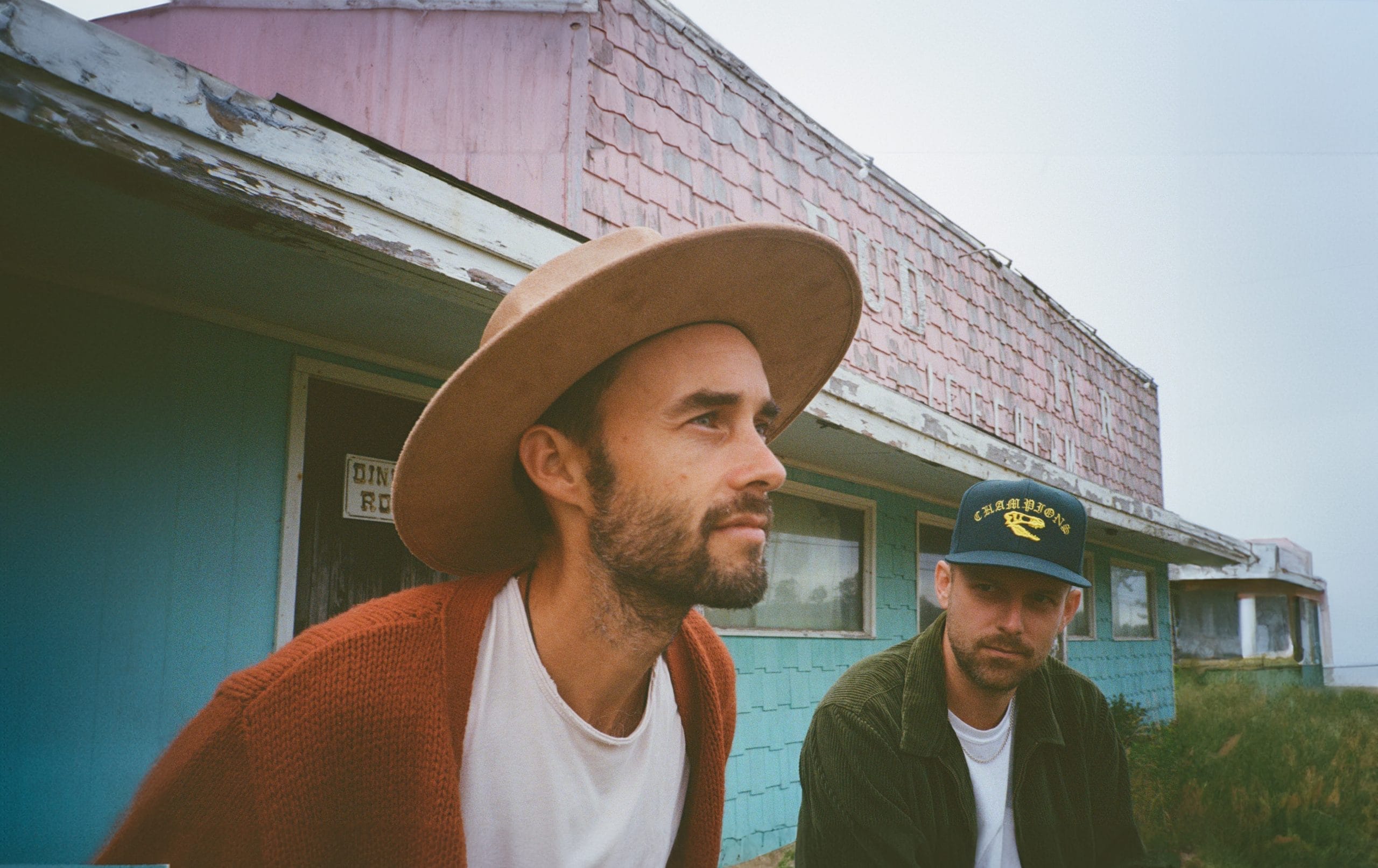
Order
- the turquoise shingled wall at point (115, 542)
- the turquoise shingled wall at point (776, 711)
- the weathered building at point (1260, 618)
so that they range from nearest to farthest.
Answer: the turquoise shingled wall at point (115, 542), the turquoise shingled wall at point (776, 711), the weathered building at point (1260, 618)

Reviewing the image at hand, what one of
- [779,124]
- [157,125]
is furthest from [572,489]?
[779,124]

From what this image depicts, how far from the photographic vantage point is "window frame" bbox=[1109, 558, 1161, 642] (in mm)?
12781

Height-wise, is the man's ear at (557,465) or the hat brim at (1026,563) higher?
the man's ear at (557,465)

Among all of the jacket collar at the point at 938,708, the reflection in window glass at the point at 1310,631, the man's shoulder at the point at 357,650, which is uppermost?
the man's shoulder at the point at 357,650

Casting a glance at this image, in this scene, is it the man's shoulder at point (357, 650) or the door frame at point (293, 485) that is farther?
the door frame at point (293, 485)

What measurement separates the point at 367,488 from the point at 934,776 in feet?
9.04

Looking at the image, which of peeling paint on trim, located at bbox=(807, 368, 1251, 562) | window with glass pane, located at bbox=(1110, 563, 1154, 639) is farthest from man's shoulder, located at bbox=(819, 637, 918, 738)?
window with glass pane, located at bbox=(1110, 563, 1154, 639)

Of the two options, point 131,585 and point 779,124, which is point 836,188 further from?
point 131,585

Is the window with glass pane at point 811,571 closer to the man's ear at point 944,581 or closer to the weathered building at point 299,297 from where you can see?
the weathered building at point 299,297

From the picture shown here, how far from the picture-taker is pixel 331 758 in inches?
49.7

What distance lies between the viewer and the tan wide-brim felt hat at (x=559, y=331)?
1.51 meters

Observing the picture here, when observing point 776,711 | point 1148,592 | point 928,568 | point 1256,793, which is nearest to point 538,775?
point 776,711

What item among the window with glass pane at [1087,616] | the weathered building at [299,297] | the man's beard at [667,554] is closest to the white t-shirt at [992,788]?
the man's beard at [667,554]

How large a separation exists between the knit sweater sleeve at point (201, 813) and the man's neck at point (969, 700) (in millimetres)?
2036
